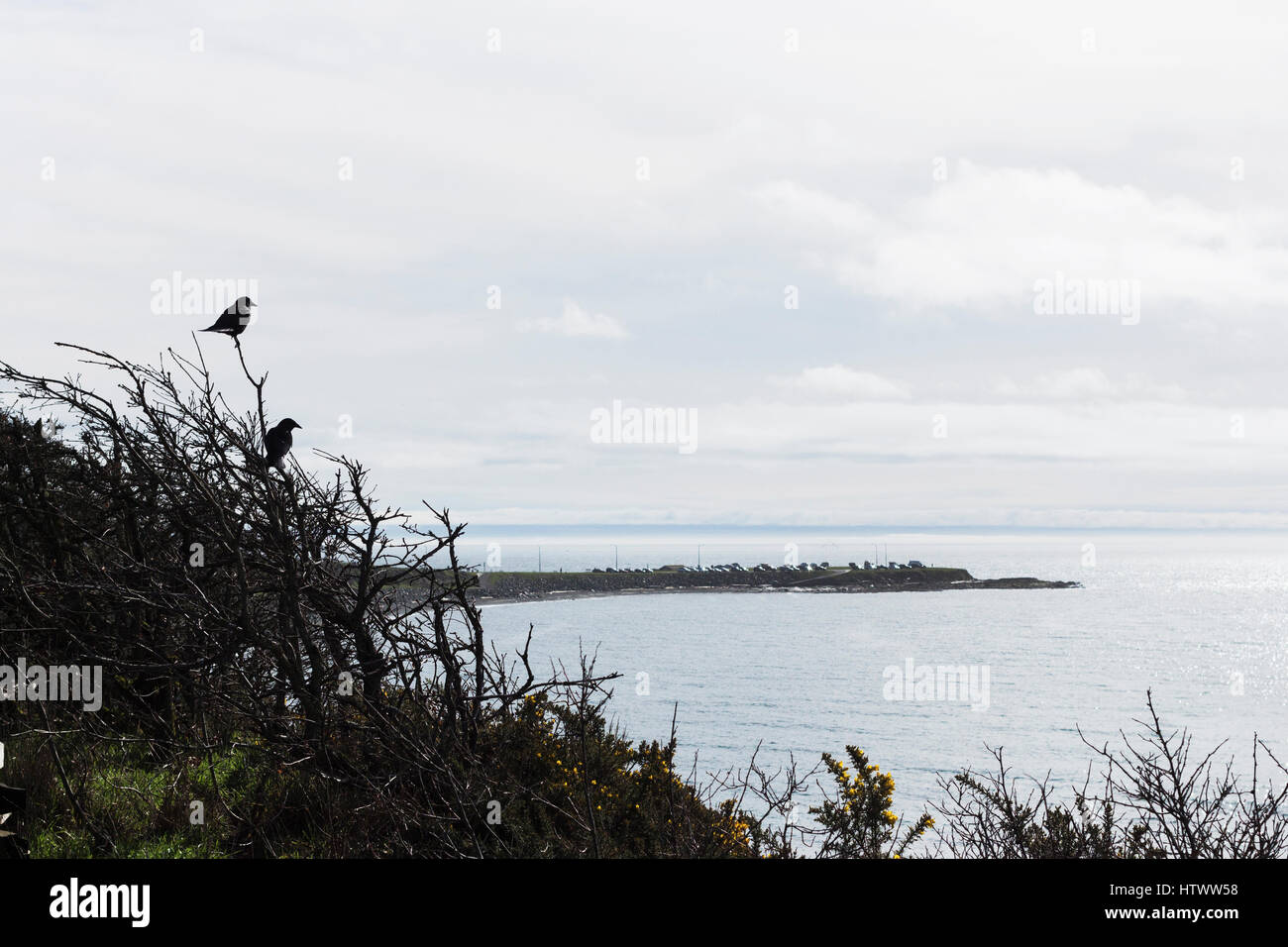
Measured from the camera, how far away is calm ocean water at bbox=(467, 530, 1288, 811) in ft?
165

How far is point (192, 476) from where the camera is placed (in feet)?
17.6

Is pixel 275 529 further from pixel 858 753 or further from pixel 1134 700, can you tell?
pixel 1134 700

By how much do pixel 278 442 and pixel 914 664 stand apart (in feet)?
259

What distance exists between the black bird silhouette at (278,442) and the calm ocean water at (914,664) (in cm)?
655

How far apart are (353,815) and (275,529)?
5.90ft

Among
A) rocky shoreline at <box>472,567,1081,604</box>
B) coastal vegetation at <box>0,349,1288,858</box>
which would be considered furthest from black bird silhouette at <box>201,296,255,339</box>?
rocky shoreline at <box>472,567,1081,604</box>

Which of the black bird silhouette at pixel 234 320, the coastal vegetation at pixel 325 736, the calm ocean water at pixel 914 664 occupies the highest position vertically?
the black bird silhouette at pixel 234 320

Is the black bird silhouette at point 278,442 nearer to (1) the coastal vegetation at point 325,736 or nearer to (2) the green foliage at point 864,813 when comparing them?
(1) the coastal vegetation at point 325,736

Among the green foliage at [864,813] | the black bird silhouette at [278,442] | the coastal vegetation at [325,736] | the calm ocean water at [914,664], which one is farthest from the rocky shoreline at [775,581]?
the black bird silhouette at [278,442]

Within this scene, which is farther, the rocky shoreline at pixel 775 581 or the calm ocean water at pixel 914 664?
the rocky shoreline at pixel 775 581

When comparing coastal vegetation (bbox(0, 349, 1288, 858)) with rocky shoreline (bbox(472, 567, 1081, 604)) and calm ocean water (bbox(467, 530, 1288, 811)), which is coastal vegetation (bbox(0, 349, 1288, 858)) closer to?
calm ocean water (bbox(467, 530, 1288, 811))

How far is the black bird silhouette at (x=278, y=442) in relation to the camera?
5.76 metres

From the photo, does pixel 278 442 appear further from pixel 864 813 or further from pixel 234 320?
pixel 864 813

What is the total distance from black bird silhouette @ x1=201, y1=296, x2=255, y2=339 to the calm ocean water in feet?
22.3
